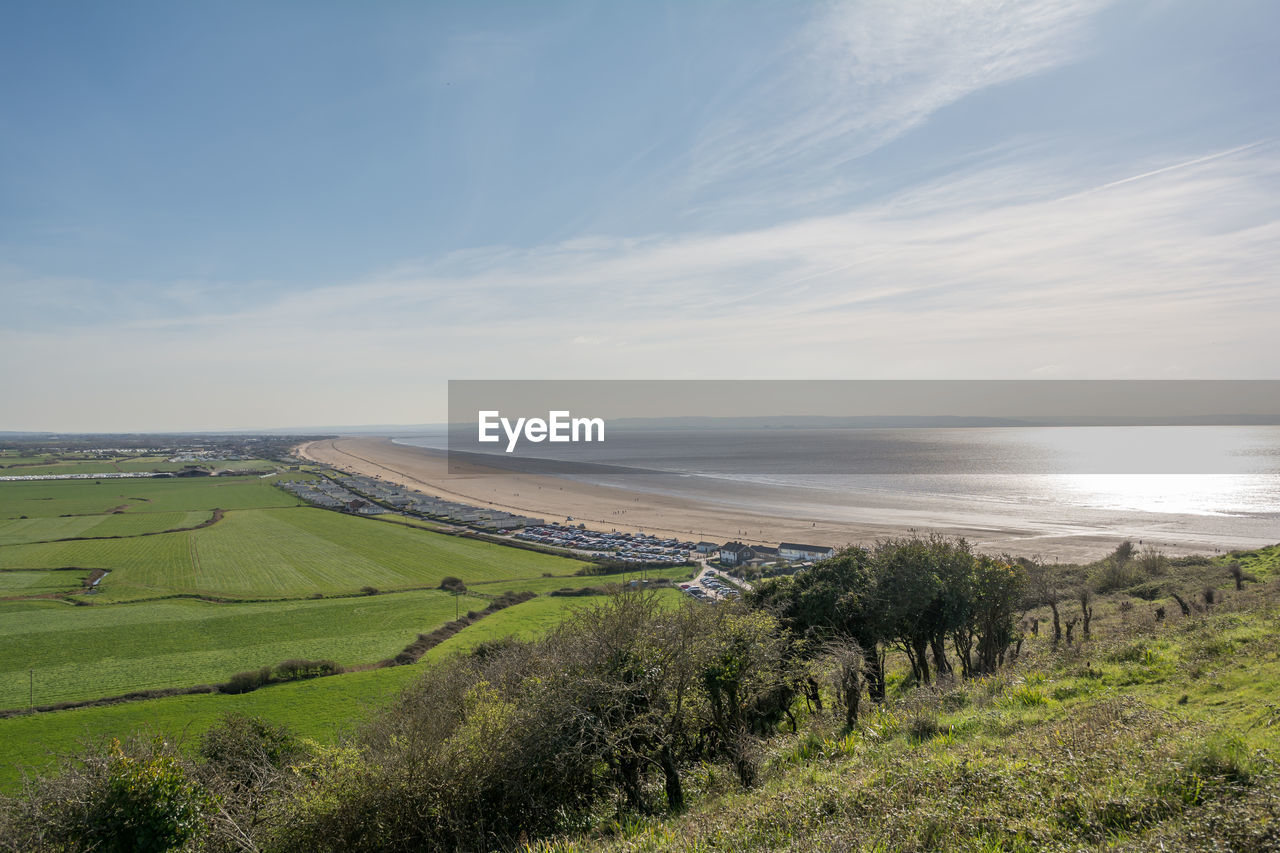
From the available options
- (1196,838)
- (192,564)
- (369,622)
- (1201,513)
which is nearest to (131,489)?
(192,564)

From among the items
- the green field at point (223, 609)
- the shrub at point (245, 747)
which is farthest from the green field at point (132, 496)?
the shrub at point (245, 747)

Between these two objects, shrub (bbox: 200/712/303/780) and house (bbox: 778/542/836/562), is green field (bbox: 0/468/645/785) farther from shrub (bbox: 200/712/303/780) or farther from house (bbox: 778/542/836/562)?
house (bbox: 778/542/836/562)

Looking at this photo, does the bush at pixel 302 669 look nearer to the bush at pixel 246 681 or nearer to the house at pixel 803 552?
the bush at pixel 246 681

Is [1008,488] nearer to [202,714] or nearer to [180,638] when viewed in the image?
[202,714]

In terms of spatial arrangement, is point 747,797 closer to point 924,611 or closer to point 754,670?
point 754,670

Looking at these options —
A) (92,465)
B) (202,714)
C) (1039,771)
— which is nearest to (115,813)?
(1039,771)

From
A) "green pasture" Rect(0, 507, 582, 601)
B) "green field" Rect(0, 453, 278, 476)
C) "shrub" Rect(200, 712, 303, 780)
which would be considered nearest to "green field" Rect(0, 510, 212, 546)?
"green pasture" Rect(0, 507, 582, 601)
